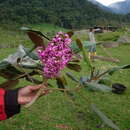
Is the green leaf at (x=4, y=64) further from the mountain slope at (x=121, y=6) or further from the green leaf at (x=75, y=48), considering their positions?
the mountain slope at (x=121, y=6)

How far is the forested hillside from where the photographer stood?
30.2 meters

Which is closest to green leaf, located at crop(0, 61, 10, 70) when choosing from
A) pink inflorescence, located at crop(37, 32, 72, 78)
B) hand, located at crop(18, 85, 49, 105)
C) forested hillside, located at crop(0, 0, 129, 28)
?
hand, located at crop(18, 85, 49, 105)

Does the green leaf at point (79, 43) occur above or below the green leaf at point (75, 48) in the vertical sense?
above

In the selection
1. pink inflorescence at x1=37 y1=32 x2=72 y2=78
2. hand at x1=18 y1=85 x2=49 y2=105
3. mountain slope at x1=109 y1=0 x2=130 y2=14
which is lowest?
hand at x1=18 y1=85 x2=49 y2=105

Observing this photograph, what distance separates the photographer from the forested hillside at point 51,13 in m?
30.2

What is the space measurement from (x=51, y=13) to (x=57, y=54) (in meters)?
32.4

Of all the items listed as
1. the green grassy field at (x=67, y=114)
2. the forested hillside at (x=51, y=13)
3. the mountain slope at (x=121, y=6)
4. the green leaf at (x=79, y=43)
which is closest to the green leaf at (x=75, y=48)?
the green leaf at (x=79, y=43)

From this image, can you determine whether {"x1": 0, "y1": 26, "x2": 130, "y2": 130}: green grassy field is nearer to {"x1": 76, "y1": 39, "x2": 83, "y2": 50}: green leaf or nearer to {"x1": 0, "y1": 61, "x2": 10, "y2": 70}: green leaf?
{"x1": 0, "y1": 61, "x2": 10, "y2": 70}: green leaf

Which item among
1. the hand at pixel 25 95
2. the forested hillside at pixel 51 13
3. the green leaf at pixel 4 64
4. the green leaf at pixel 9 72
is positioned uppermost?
the forested hillside at pixel 51 13

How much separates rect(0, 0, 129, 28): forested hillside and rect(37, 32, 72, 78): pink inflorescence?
83.0ft

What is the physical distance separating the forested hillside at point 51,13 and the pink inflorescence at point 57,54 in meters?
25.3

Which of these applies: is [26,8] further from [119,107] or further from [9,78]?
[9,78]

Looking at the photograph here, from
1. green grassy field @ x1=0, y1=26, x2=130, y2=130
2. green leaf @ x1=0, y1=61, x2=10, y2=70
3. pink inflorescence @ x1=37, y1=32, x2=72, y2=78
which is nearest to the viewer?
pink inflorescence @ x1=37, y1=32, x2=72, y2=78

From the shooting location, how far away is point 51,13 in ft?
108
